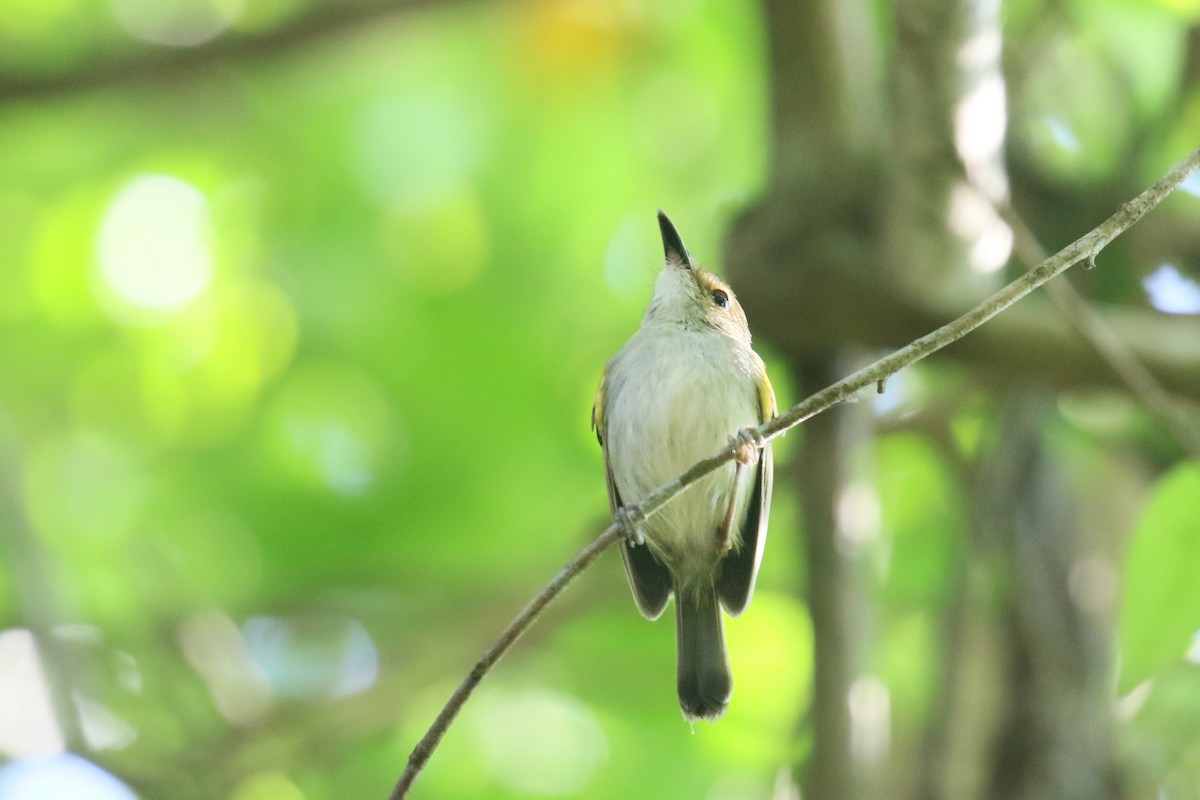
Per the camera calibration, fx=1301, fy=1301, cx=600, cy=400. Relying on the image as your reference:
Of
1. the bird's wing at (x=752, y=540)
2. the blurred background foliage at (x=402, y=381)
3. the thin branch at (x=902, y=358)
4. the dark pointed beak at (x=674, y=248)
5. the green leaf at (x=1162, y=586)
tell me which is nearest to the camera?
the thin branch at (x=902, y=358)

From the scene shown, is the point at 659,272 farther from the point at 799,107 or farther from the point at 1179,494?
the point at 1179,494

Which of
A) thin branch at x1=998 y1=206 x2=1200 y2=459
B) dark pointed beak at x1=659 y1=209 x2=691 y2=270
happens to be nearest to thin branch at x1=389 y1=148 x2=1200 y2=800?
thin branch at x1=998 y1=206 x2=1200 y2=459

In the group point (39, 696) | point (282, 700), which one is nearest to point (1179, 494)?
point (282, 700)

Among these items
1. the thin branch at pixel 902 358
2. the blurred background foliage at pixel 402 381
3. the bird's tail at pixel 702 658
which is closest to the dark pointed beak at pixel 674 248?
the blurred background foliage at pixel 402 381

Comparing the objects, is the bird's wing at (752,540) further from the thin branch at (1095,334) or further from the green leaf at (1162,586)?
the green leaf at (1162,586)

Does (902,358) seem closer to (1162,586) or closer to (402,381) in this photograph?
(1162,586)

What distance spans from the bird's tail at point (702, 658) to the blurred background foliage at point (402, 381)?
2.18 ft

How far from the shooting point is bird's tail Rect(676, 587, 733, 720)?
3480 mm

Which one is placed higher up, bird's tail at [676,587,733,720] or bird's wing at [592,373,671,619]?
bird's wing at [592,373,671,619]

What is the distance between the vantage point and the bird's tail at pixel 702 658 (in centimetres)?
348

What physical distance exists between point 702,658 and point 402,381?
8.34 ft

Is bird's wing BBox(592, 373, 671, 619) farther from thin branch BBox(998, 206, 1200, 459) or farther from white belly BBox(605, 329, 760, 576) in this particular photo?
thin branch BBox(998, 206, 1200, 459)

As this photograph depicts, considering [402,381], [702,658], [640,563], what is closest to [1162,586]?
[702,658]

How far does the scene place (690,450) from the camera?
3773 millimetres
